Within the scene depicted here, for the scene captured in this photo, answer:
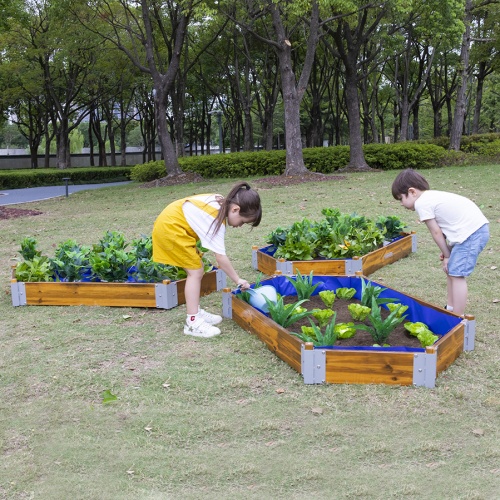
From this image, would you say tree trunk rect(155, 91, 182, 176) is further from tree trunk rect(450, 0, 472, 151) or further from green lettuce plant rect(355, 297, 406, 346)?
green lettuce plant rect(355, 297, 406, 346)

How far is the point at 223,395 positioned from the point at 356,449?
1.00 m

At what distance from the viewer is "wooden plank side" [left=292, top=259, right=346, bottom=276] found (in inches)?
236

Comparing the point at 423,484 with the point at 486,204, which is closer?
the point at 423,484

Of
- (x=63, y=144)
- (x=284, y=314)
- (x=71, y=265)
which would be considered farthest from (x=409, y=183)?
(x=63, y=144)

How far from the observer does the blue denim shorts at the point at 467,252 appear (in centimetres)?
426

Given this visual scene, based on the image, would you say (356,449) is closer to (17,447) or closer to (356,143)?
(17,447)

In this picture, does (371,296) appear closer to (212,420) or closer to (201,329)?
(201,329)

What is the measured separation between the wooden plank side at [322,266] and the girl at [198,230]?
1536mm

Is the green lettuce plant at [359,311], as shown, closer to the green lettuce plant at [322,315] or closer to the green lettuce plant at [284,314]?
the green lettuce plant at [322,315]

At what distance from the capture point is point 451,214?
4.25 m

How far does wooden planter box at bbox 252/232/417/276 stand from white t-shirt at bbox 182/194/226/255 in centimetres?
141

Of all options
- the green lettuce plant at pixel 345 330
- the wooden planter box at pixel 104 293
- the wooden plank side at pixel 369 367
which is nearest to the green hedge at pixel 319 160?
the wooden planter box at pixel 104 293

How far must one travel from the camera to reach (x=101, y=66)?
1203 inches

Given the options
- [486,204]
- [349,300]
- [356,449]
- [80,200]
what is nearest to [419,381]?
[356,449]
